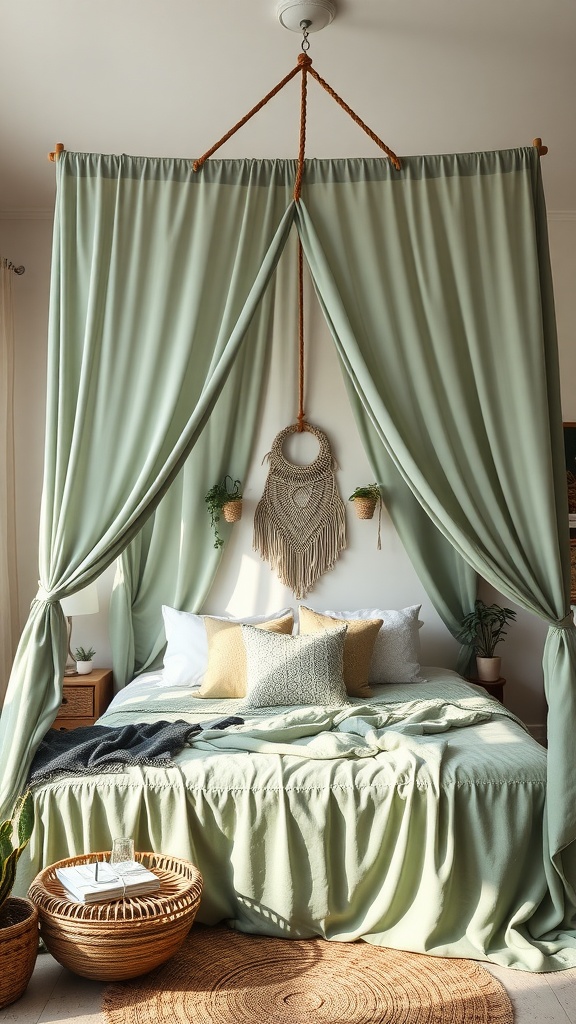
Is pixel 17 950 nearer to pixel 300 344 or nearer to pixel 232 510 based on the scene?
pixel 232 510

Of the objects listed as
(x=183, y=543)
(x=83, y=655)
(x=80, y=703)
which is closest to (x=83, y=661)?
(x=83, y=655)

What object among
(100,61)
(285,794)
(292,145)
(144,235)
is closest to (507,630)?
(285,794)

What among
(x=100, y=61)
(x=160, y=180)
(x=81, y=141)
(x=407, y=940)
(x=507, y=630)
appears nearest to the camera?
(x=407, y=940)

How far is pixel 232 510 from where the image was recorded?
476cm

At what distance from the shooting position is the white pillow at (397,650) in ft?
14.2

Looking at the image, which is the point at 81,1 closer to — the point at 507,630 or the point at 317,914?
the point at 317,914

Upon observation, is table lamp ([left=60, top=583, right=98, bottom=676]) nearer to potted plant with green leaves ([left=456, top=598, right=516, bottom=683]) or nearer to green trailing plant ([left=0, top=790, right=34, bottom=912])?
green trailing plant ([left=0, top=790, right=34, bottom=912])

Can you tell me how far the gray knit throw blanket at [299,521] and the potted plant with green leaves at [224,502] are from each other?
0.55 ft

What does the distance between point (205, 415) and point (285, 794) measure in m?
1.27

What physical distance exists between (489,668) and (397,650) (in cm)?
66

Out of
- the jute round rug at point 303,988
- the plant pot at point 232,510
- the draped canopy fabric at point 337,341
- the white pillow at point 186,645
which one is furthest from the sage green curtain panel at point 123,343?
the plant pot at point 232,510

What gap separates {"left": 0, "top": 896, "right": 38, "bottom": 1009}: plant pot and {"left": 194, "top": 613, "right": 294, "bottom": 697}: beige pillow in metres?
1.51

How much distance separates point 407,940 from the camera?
2846mm

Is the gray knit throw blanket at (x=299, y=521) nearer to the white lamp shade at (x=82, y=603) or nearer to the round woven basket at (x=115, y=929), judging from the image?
the white lamp shade at (x=82, y=603)
